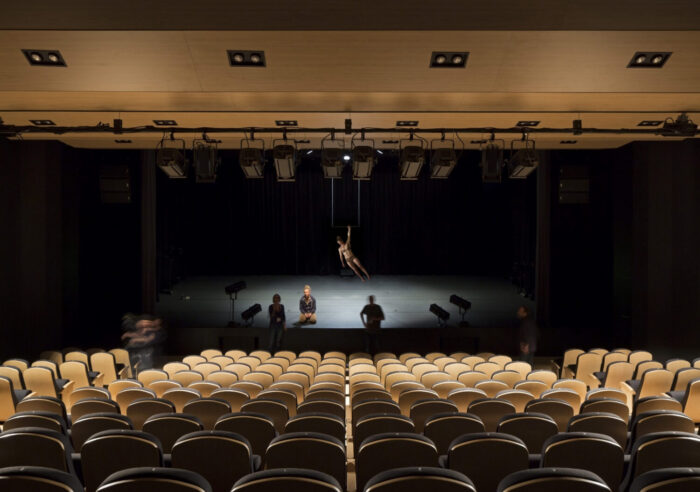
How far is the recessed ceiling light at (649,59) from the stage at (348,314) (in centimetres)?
763

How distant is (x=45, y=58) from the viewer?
6.63 metres

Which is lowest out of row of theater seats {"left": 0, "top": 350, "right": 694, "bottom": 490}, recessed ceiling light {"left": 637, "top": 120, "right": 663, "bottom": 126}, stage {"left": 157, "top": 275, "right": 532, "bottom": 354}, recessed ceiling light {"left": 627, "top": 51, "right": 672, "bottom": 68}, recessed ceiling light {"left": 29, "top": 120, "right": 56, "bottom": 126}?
stage {"left": 157, "top": 275, "right": 532, "bottom": 354}

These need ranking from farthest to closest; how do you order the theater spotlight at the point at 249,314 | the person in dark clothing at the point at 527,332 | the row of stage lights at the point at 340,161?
the theater spotlight at the point at 249,314 < the person in dark clothing at the point at 527,332 < the row of stage lights at the point at 340,161

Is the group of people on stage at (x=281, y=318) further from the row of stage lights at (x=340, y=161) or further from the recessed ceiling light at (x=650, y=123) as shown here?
the recessed ceiling light at (x=650, y=123)

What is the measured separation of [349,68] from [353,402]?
393 cm

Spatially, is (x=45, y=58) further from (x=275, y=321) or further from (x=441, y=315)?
(x=441, y=315)

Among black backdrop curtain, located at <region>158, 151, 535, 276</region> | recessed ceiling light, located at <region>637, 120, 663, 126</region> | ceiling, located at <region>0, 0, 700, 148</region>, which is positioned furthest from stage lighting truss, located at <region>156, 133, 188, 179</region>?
black backdrop curtain, located at <region>158, 151, 535, 276</region>

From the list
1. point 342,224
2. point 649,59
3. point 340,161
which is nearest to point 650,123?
point 649,59

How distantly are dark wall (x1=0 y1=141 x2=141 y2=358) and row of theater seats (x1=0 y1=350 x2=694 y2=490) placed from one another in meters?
4.72

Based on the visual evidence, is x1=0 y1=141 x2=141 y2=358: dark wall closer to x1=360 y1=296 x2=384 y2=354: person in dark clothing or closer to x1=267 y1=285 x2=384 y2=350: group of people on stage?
x1=267 y1=285 x2=384 y2=350: group of people on stage

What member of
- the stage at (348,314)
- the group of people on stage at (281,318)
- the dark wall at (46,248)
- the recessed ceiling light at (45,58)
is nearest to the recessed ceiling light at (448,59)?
the recessed ceiling light at (45,58)

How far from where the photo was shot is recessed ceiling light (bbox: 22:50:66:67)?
6.50 meters

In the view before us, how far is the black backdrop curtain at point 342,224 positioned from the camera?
2273 cm

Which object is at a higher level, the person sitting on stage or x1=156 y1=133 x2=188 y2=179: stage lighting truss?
x1=156 y1=133 x2=188 y2=179: stage lighting truss
